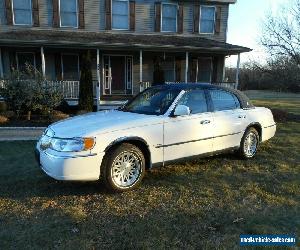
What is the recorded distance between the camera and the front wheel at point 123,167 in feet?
14.5

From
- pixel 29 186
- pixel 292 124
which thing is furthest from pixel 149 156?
pixel 292 124

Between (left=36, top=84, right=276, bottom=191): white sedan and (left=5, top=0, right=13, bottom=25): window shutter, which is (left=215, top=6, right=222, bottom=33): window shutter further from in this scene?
(left=36, top=84, right=276, bottom=191): white sedan

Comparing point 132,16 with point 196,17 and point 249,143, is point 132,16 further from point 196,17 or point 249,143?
point 249,143

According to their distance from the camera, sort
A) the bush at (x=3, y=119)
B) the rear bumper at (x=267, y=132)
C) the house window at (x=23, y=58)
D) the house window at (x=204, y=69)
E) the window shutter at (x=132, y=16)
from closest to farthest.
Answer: the rear bumper at (x=267, y=132) → the bush at (x=3, y=119) → the house window at (x=23, y=58) → the window shutter at (x=132, y=16) → the house window at (x=204, y=69)

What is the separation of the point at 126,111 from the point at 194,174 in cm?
179

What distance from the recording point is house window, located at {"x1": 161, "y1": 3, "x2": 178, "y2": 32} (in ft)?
59.7

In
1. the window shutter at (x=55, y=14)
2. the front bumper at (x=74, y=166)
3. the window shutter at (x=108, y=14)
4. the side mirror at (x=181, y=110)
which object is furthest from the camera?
the window shutter at (x=108, y=14)

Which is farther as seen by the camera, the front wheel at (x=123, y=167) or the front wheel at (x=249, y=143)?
the front wheel at (x=249, y=143)

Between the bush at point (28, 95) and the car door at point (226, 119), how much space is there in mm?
7073

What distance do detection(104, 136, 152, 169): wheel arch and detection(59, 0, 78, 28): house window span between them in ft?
47.7

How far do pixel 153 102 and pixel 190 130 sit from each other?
2.94 ft

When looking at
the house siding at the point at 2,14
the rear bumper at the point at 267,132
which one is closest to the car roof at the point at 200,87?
the rear bumper at the point at 267,132

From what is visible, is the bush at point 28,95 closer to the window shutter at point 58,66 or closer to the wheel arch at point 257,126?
the window shutter at point 58,66

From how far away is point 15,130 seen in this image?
8.85 metres
